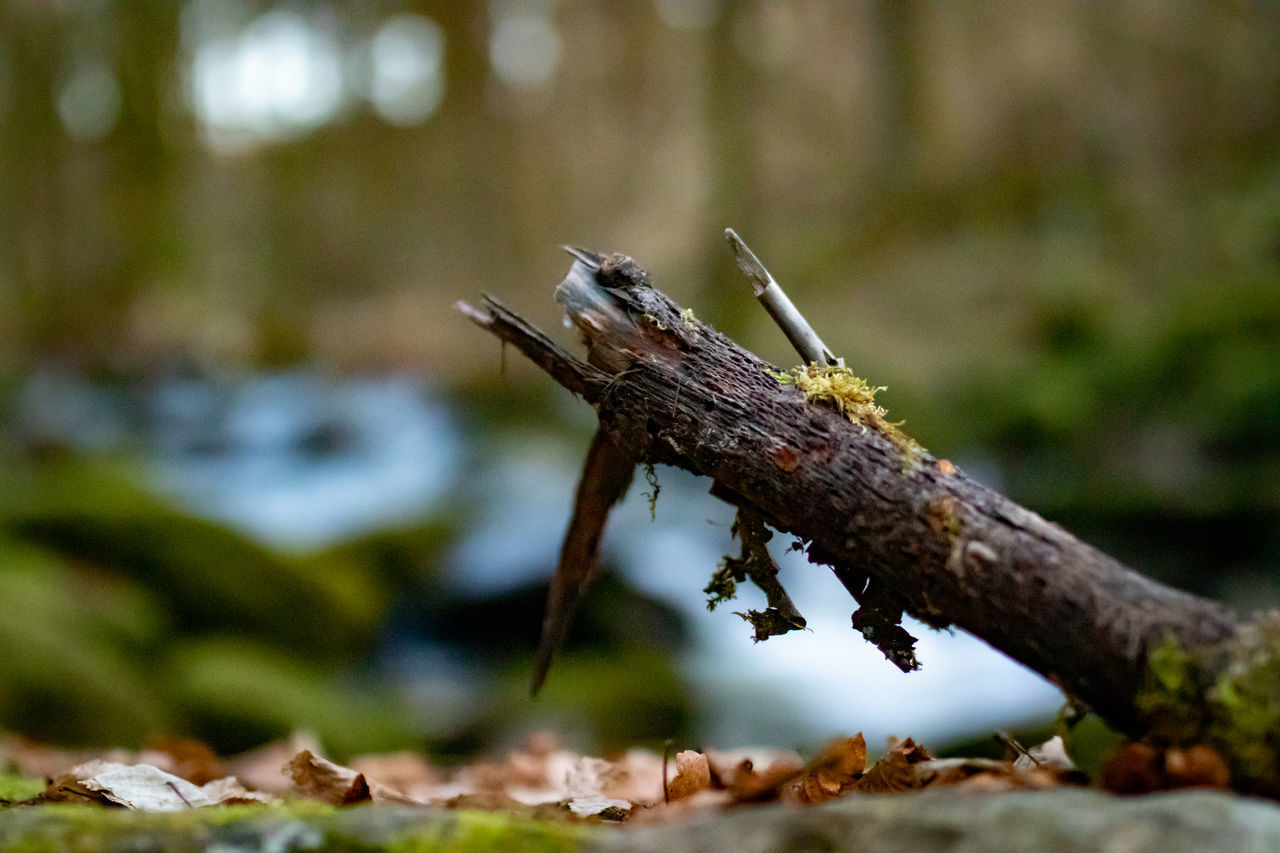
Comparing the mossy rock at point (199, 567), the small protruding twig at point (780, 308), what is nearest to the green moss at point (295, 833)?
the small protruding twig at point (780, 308)

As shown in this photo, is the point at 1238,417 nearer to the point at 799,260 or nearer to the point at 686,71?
the point at 799,260

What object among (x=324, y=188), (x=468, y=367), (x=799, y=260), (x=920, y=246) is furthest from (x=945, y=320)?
(x=324, y=188)

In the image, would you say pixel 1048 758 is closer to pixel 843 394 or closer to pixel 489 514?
pixel 843 394

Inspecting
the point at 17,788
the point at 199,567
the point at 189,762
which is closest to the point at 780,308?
the point at 17,788

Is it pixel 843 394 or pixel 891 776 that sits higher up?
pixel 843 394

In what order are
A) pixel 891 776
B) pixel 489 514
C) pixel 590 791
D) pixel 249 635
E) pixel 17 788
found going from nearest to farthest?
pixel 891 776 < pixel 17 788 < pixel 590 791 < pixel 249 635 < pixel 489 514

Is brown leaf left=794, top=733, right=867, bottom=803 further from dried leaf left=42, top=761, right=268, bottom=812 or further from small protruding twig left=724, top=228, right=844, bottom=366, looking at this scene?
dried leaf left=42, top=761, right=268, bottom=812
